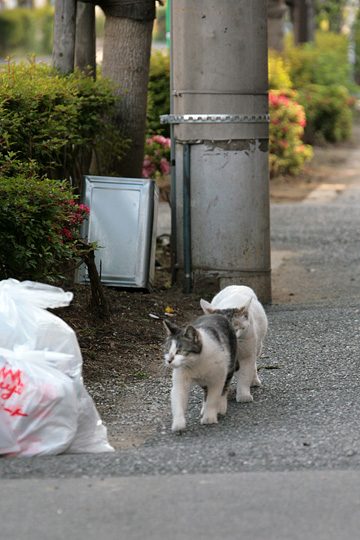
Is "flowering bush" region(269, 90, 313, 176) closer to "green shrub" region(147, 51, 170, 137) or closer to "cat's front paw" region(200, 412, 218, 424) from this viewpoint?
"green shrub" region(147, 51, 170, 137)

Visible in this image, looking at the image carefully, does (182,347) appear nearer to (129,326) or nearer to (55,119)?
(129,326)

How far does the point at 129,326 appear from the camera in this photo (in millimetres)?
8195

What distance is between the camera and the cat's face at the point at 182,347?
5652 mm

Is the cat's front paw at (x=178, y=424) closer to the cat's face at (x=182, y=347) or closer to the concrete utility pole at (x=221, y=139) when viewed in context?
the cat's face at (x=182, y=347)

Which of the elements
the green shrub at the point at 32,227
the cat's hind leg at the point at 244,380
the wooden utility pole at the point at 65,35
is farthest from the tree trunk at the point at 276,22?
the cat's hind leg at the point at 244,380

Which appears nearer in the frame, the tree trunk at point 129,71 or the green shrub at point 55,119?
the green shrub at point 55,119

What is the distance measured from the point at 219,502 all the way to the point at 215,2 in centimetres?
544

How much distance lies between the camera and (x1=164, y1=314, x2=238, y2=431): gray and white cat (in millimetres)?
5699

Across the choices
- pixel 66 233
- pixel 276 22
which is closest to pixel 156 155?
pixel 66 233

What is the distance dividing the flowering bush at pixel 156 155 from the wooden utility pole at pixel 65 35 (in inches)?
112

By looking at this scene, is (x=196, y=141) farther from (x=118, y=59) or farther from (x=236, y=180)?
(x=118, y=59)

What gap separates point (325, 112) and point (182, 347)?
19.7 meters

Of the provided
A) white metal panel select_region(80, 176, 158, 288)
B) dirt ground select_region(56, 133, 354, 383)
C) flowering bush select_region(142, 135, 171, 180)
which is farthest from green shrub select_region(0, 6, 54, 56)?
white metal panel select_region(80, 176, 158, 288)

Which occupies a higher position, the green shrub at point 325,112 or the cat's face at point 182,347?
the green shrub at point 325,112
